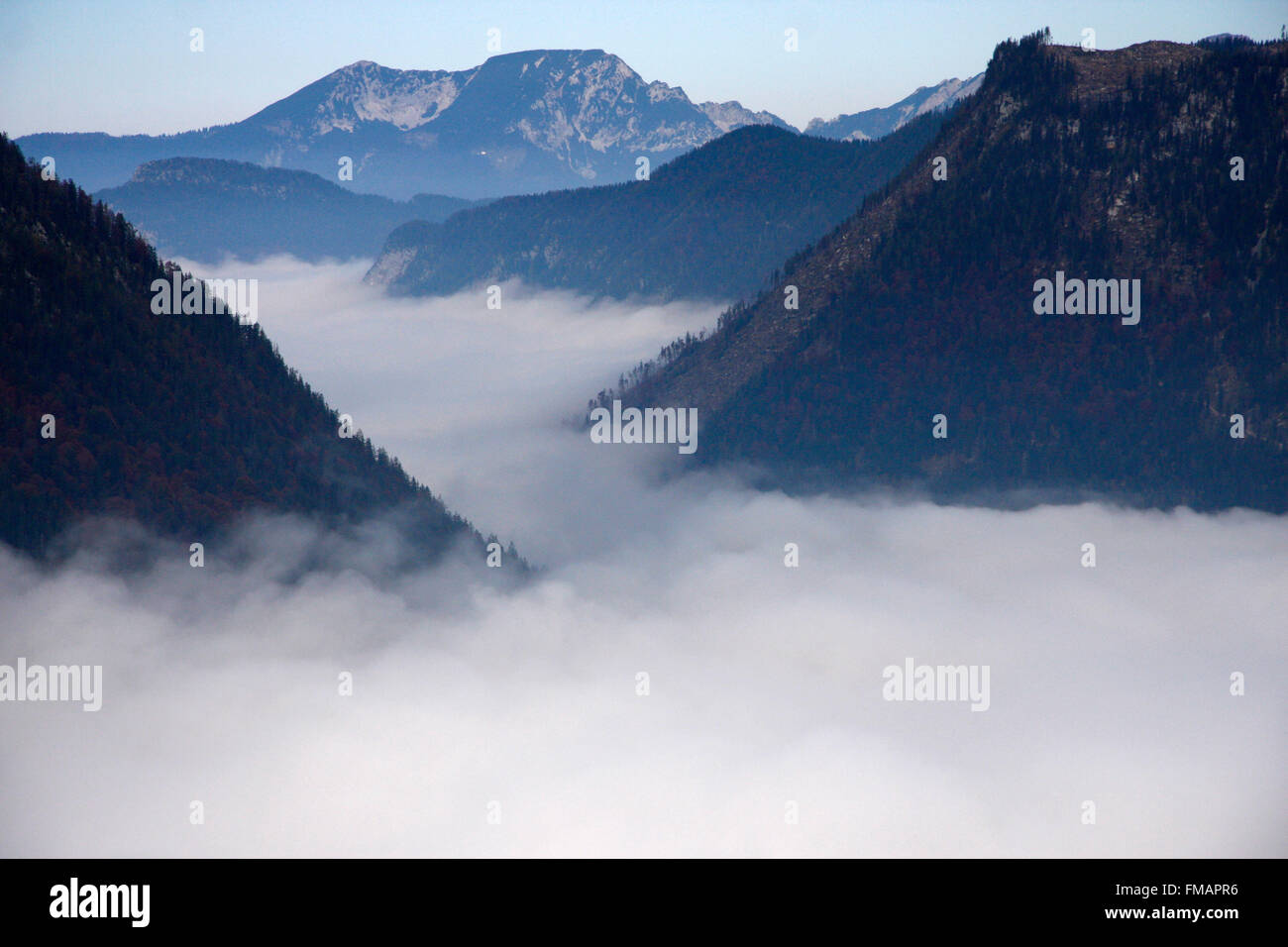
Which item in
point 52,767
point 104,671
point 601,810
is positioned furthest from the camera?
point 104,671

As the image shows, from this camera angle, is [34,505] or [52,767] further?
[34,505]

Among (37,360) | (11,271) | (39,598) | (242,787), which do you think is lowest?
(242,787)

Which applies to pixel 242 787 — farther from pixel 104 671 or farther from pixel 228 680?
pixel 104 671

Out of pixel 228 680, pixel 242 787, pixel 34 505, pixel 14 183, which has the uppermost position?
pixel 14 183

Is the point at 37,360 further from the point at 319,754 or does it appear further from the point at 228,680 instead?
the point at 319,754
